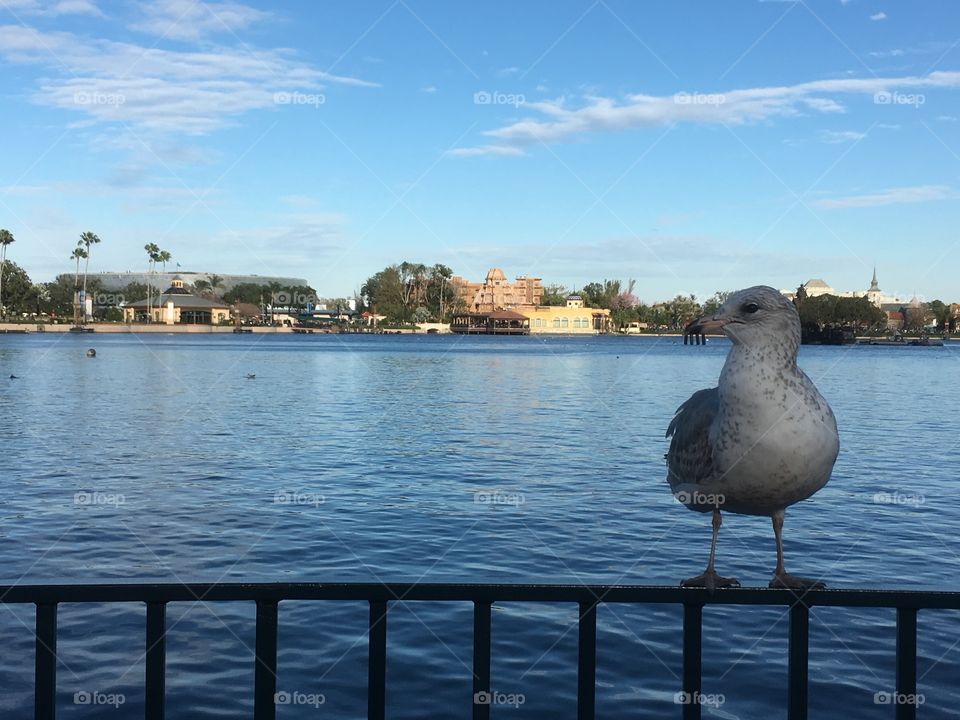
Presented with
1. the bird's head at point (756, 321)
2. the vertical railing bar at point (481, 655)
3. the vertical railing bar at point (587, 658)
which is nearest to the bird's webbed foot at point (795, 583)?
the vertical railing bar at point (587, 658)

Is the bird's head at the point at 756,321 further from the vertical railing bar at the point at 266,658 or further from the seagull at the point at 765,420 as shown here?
the vertical railing bar at the point at 266,658

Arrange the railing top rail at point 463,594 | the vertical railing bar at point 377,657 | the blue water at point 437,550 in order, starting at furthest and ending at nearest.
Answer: the blue water at point 437,550, the vertical railing bar at point 377,657, the railing top rail at point 463,594

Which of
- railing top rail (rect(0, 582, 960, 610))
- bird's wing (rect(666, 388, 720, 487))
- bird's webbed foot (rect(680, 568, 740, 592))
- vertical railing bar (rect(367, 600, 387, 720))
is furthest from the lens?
bird's wing (rect(666, 388, 720, 487))

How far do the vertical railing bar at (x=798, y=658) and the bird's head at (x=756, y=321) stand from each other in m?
1.02

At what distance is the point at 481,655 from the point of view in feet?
11.4

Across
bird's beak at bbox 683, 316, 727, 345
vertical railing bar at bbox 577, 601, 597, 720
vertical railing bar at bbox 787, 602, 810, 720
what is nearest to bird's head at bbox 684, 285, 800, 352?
bird's beak at bbox 683, 316, 727, 345

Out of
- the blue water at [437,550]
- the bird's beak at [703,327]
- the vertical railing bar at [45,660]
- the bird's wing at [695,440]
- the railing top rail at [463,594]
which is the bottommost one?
the blue water at [437,550]

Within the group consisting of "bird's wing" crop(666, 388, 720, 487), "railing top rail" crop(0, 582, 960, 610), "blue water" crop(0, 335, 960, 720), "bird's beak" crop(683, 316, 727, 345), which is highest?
"bird's beak" crop(683, 316, 727, 345)

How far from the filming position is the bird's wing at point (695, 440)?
4023 millimetres

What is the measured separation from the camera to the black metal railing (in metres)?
3.25

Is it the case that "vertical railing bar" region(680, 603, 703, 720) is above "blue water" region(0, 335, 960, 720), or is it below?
above

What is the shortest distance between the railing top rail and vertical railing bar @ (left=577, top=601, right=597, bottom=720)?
0.38 ft

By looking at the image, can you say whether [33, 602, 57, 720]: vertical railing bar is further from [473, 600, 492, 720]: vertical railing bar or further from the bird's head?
the bird's head

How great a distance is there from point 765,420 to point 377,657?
5.73 feet
